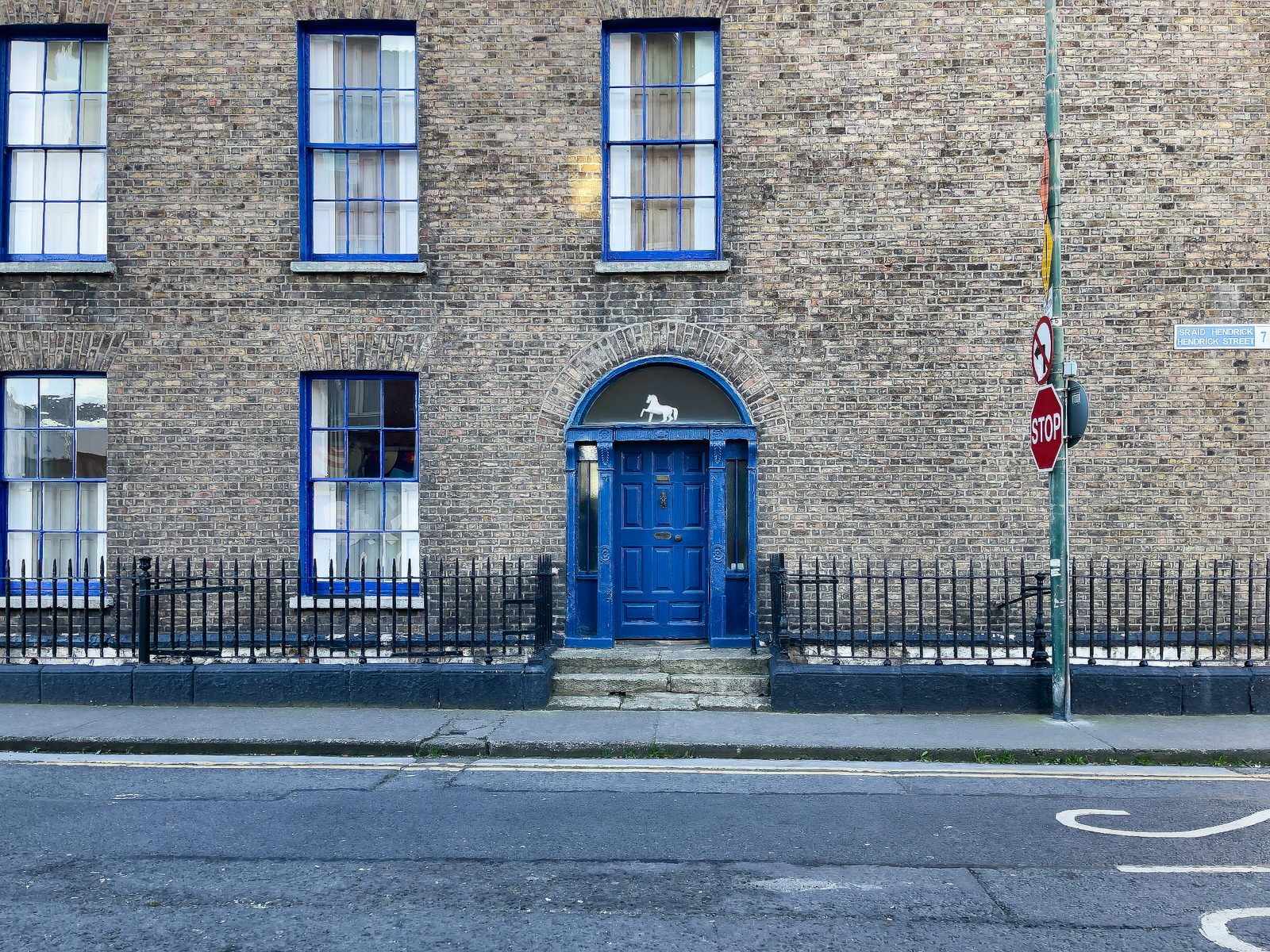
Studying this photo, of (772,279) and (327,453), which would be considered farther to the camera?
(327,453)

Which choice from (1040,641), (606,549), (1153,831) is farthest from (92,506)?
(1153,831)

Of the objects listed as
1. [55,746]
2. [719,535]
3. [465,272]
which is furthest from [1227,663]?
[55,746]

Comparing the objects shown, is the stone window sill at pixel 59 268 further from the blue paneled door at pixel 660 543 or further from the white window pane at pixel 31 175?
the blue paneled door at pixel 660 543

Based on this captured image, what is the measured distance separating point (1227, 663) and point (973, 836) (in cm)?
563

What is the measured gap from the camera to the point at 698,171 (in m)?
11.6

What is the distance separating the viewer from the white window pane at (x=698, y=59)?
37.9 ft

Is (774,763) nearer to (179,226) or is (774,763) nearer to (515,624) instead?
(515,624)

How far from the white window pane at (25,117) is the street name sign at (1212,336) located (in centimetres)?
1289

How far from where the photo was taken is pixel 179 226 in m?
11.4

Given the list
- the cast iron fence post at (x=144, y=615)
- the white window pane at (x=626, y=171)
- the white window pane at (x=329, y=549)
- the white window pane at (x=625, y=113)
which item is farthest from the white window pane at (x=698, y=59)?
the cast iron fence post at (x=144, y=615)

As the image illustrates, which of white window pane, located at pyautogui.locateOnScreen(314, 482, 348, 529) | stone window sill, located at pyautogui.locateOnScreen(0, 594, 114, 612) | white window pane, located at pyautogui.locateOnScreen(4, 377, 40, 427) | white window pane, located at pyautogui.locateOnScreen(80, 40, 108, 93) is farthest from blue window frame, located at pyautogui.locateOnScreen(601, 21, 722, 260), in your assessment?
stone window sill, located at pyautogui.locateOnScreen(0, 594, 114, 612)

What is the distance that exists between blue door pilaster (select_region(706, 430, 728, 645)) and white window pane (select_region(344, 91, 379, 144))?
16.9ft

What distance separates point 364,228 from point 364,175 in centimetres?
61

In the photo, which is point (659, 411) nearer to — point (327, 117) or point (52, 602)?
point (327, 117)
